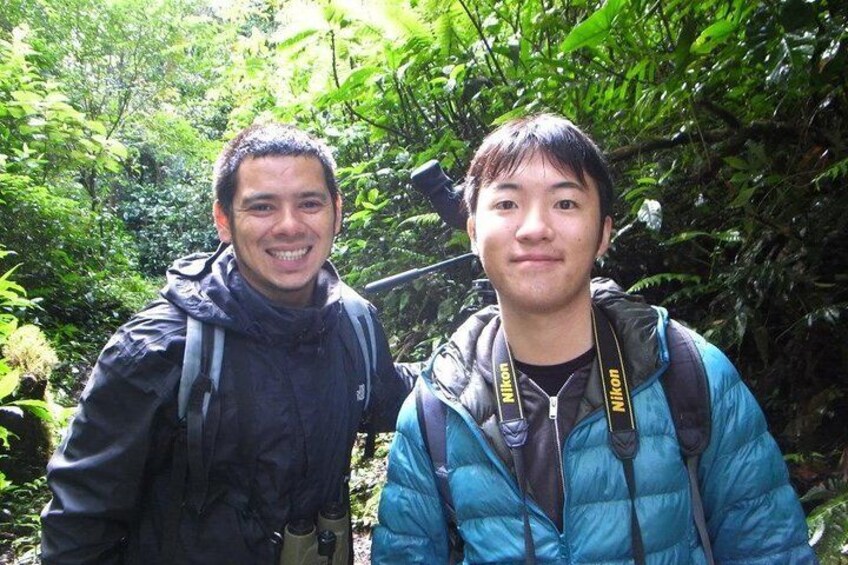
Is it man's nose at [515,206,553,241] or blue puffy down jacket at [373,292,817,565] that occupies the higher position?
man's nose at [515,206,553,241]

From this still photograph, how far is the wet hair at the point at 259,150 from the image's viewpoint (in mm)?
2434

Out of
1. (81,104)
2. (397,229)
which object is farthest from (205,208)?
(397,229)

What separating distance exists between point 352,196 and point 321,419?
17.9ft

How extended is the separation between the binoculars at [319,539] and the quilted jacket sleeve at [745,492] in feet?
4.17

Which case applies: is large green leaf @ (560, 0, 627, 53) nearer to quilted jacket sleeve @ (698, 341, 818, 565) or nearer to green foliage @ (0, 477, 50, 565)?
quilted jacket sleeve @ (698, 341, 818, 565)

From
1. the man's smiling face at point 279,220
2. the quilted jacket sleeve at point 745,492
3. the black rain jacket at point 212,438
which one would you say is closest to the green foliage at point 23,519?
the black rain jacket at point 212,438

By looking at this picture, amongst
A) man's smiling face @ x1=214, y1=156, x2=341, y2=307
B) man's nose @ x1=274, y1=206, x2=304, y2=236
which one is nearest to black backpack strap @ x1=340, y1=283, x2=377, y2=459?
man's smiling face @ x1=214, y1=156, x2=341, y2=307

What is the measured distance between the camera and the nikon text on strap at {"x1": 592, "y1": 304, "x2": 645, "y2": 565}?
5.47 feet

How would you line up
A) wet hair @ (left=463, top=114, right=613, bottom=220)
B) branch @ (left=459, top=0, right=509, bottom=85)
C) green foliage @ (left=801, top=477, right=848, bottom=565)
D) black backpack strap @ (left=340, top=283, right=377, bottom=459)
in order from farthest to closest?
branch @ (left=459, top=0, right=509, bottom=85) → black backpack strap @ (left=340, top=283, right=377, bottom=459) → green foliage @ (left=801, top=477, right=848, bottom=565) → wet hair @ (left=463, top=114, right=613, bottom=220)

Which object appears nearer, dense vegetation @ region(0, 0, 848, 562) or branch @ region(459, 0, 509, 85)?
dense vegetation @ region(0, 0, 848, 562)

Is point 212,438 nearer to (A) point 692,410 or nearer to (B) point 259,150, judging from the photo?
(B) point 259,150

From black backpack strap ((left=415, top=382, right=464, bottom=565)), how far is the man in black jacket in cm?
61

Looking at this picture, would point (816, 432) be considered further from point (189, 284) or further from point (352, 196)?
point (352, 196)

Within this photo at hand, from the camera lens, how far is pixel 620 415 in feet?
5.67
